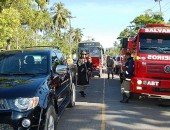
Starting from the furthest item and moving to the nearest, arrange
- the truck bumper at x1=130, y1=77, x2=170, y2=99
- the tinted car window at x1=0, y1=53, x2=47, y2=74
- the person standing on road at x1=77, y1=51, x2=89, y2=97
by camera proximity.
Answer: the person standing on road at x1=77, y1=51, x2=89, y2=97 < the truck bumper at x1=130, y1=77, x2=170, y2=99 < the tinted car window at x1=0, y1=53, x2=47, y2=74

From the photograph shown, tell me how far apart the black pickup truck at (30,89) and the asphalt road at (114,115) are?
38.4 inches

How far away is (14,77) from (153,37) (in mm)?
6172

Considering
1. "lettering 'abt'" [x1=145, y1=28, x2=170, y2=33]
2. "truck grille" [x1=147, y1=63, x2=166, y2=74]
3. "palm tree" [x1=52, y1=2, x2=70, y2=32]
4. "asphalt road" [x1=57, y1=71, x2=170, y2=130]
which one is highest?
"palm tree" [x1=52, y1=2, x2=70, y2=32]

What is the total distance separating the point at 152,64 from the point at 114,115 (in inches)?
98.2

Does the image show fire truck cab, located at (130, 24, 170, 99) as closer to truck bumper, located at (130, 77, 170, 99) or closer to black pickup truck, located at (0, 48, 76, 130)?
truck bumper, located at (130, 77, 170, 99)

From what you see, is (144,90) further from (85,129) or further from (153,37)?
(85,129)

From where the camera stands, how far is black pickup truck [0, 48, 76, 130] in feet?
18.8

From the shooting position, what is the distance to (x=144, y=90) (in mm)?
11344

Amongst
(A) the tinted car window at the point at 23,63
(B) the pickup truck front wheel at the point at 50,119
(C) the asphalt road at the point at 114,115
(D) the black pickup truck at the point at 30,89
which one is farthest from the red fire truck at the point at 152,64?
(B) the pickup truck front wheel at the point at 50,119

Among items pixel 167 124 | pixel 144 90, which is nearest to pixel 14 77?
pixel 167 124

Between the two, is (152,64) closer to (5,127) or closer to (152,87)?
(152,87)

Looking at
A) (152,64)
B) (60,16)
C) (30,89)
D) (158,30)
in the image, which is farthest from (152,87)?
(60,16)

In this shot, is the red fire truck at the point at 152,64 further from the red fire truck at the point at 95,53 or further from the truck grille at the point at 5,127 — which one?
the red fire truck at the point at 95,53

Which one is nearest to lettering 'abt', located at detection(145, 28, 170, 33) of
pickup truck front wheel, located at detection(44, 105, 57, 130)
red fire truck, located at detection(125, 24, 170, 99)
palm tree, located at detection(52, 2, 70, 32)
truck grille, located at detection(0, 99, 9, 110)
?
red fire truck, located at detection(125, 24, 170, 99)
